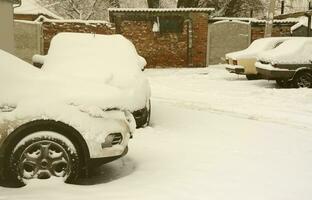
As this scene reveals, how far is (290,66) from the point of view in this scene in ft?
49.3

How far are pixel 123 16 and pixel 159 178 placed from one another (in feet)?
59.3

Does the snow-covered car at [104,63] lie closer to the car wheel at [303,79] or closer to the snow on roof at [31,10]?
the car wheel at [303,79]

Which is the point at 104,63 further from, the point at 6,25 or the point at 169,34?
the point at 169,34

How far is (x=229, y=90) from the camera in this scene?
15000 millimetres

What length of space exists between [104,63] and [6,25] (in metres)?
7.95

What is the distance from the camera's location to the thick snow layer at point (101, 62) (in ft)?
27.7

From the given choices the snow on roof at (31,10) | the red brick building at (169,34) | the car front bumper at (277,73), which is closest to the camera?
the car front bumper at (277,73)

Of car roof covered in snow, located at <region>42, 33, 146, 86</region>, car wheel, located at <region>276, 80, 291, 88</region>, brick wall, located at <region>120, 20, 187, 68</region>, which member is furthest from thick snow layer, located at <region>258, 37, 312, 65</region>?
brick wall, located at <region>120, 20, 187, 68</region>

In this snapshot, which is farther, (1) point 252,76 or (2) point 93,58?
(1) point 252,76

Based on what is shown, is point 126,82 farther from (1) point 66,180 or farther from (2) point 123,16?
(2) point 123,16

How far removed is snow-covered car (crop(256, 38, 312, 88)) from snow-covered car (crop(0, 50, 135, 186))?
10.3 m

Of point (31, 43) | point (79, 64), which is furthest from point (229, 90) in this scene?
point (31, 43)

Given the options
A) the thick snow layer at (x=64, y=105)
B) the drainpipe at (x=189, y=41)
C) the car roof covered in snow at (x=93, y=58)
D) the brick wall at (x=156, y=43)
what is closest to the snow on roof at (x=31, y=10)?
the brick wall at (x=156, y=43)

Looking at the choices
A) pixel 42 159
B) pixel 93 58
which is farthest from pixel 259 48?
pixel 42 159
